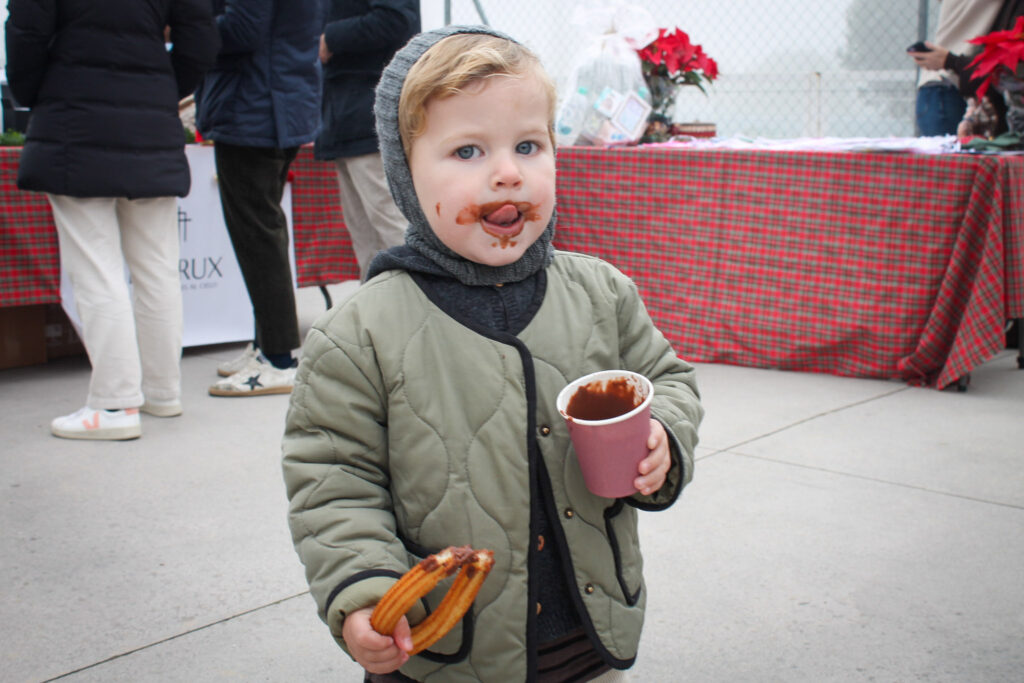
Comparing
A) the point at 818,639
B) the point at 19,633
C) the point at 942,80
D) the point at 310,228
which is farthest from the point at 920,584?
the point at 942,80

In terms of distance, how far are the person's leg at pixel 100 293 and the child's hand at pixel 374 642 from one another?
8.72ft

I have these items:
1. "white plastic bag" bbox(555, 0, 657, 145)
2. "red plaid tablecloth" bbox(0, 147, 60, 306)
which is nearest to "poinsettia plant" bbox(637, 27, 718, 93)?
"white plastic bag" bbox(555, 0, 657, 145)

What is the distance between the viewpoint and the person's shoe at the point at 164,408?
3766 millimetres

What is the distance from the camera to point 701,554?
253 cm

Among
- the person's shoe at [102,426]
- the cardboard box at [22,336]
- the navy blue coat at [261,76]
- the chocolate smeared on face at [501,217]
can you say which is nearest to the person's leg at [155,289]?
the person's shoe at [102,426]

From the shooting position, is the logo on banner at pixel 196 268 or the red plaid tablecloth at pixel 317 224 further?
the red plaid tablecloth at pixel 317 224

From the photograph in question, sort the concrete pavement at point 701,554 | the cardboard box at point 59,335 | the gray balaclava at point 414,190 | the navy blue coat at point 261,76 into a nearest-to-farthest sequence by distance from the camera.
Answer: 1. the gray balaclava at point 414,190
2. the concrete pavement at point 701,554
3. the navy blue coat at point 261,76
4. the cardboard box at point 59,335

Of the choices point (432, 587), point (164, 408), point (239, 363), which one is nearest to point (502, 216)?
point (432, 587)

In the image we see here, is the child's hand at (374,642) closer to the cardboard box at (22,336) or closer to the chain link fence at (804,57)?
the cardboard box at (22,336)

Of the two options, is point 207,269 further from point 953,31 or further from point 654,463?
point 654,463

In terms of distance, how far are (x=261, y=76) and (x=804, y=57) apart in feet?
19.3

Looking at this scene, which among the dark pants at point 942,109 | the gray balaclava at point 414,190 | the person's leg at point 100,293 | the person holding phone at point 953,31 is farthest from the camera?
the dark pants at point 942,109

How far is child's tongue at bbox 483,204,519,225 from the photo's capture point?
4.07 ft

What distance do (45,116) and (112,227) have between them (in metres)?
0.43
